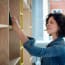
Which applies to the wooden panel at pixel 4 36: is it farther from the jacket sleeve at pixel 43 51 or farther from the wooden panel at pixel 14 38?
the wooden panel at pixel 14 38

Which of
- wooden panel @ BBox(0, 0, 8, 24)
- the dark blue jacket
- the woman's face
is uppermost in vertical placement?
wooden panel @ BBox(0, 0, 8, 24)

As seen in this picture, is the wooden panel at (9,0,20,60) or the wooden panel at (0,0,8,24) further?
the wooden panel at (9,0,20,60)

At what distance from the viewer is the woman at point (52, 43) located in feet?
5.57

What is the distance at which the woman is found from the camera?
170 cm

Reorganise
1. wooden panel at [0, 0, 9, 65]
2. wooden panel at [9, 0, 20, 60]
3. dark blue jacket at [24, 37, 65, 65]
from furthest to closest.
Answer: wooden panel at [9, 0, 20, 60]
wooden panel at [0, 0, 9, 65]
dark blue jacket at [24, 37, 65, 65]

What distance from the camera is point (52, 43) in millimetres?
1850

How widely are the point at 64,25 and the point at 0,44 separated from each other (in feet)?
2.05

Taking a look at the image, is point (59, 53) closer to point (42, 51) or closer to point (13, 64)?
point (42, 51)

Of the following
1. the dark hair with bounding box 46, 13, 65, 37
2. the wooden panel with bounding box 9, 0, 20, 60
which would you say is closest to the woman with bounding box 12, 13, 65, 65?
the dark hair with bounding box 46, 13, 65, 37

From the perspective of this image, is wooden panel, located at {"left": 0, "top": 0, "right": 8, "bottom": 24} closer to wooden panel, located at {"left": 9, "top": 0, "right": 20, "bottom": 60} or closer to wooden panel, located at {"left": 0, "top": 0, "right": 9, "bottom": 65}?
wooden panel, located at {"left": 0, "top": 0, "right": 9, "bottom": 65}

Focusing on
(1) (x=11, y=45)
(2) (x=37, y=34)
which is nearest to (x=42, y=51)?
(1) (x=11, y=45)

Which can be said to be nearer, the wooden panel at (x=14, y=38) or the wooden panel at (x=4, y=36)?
the wooden panel at (x=4, y=36)

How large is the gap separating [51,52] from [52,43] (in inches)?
6.4

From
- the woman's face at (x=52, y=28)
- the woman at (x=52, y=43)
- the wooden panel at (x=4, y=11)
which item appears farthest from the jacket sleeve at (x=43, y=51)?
the wooden panel at (x=4, y=11)
